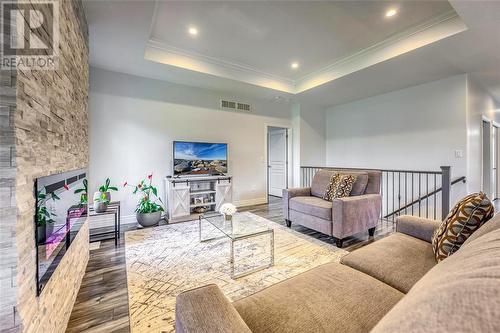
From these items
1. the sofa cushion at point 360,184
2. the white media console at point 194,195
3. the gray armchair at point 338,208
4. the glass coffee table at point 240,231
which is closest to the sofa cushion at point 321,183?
the gray armchair at point 338,208

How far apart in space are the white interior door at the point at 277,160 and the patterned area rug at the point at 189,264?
2.99 m

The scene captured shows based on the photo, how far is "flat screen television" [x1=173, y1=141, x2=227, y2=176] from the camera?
13.2 feet

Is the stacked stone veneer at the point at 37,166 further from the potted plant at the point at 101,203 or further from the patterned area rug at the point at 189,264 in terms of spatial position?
the potted plant at the point at 101,203

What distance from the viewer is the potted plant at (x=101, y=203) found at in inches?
107

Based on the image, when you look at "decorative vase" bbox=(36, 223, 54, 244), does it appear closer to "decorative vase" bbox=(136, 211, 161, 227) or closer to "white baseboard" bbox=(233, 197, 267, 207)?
"decorative vase" bbox=(136, 211, 161, 227)

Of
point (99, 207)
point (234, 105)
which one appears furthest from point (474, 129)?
point (99, 207)

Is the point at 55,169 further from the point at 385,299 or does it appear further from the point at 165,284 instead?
the point at 385,299

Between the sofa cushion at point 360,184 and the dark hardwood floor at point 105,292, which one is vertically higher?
the sofa cushion at point 360,184

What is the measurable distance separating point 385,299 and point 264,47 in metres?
3.51

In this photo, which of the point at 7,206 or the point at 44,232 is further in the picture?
the point at 44,232

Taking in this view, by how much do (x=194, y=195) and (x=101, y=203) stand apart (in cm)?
167

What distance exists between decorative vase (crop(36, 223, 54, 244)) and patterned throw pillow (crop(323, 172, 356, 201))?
114 inches

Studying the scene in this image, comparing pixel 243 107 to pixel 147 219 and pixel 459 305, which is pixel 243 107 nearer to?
pixel 147 219

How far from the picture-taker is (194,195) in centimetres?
420
